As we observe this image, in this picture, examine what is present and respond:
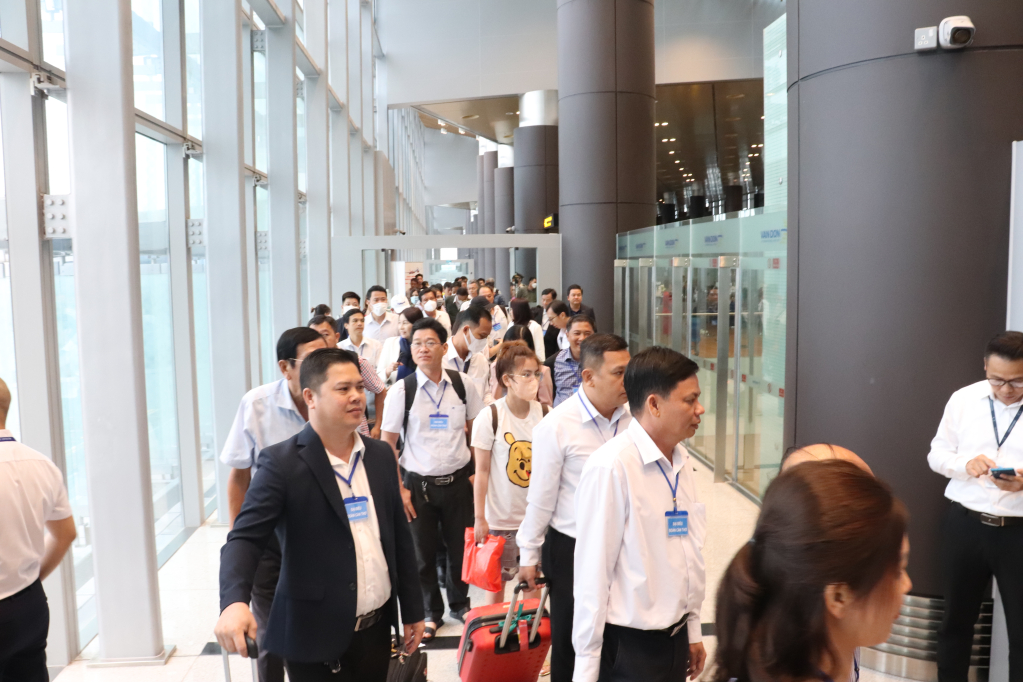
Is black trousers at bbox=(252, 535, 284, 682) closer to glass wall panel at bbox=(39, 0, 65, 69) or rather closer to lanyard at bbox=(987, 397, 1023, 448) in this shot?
glass wall panel at bbox=(39, 0, 65, 69)

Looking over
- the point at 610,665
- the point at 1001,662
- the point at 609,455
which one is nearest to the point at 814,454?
the point at 609,455

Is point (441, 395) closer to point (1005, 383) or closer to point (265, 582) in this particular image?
point (265, 582)

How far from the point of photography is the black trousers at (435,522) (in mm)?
4996

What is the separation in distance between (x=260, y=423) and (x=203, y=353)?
13.7 ft

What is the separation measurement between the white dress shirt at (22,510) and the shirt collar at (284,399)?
1.08 meters

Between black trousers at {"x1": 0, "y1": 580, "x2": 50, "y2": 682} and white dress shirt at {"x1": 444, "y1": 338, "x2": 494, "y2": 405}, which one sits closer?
black trousers at {"x1": 0, "y1": 580, "x2": 50, "y2": 682}

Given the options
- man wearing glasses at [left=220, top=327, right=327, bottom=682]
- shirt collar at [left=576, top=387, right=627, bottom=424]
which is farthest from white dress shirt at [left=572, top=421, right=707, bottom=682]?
man wearing glasses at [left=220, top=327, right=327, bottom=682]

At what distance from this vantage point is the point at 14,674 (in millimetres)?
2939

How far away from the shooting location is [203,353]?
7770 mm

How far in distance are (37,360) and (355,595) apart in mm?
2834

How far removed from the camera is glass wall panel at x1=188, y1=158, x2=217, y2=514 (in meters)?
7.49

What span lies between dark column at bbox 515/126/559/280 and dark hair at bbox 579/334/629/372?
19461 mm

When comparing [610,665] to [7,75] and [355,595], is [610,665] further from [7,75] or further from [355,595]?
[7,75]

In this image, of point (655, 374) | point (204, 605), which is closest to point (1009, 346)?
point (655, 374)
